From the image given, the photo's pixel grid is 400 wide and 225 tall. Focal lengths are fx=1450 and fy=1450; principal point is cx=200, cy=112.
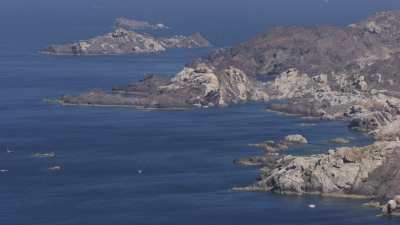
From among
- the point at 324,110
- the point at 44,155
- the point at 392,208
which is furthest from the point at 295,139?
the point at 392,208

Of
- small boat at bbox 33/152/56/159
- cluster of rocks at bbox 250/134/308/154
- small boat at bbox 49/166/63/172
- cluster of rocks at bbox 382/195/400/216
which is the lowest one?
cluster of rocks at bbox 382/195/400/216

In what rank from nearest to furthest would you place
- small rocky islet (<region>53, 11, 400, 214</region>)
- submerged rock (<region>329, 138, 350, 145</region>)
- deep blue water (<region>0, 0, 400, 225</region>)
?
deep blue water (<region>0, 0, 400, 225</region>) < small rocky islet (<region>53, 11, 400, 214</region>) < submerged rock (<region>329, 138, 350, 145</region>)

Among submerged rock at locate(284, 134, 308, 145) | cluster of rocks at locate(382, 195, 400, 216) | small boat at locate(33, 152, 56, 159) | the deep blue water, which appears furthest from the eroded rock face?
small boat at locate(33, 152, 56, 159)

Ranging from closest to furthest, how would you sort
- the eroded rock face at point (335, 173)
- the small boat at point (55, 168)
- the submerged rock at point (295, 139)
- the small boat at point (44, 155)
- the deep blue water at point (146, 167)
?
1. the deep blue water at point (146, 167)
2. the eroded rock face at point (335, 173)
3. the small boat at point (55, 168)
4. the small boat at point (44, 155)
5. the submerged rock at point (295, 139)

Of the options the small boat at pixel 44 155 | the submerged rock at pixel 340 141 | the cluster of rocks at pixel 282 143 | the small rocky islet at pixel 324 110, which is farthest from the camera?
the submerged rock at pixel 340 141

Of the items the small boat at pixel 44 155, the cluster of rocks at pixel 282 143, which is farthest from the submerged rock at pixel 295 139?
the small boat at pixel 44 155

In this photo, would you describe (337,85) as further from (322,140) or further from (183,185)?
(183,185)

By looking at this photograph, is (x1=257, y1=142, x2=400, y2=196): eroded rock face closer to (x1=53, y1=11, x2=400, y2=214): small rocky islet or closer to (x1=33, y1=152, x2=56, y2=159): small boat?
(x1=53, y1=11, x2=400, y2=214): small rocky islet

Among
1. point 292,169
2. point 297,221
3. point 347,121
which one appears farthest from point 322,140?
point 297,221

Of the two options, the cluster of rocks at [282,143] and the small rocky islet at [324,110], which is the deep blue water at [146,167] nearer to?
the cluster of rocks at [282,143]

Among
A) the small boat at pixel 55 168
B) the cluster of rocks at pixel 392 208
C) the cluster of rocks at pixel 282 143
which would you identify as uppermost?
the cluster of rocks at pixel 282 143

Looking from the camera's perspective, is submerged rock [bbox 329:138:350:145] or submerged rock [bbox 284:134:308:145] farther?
submerged rock [bbox 284:134:308:145]
